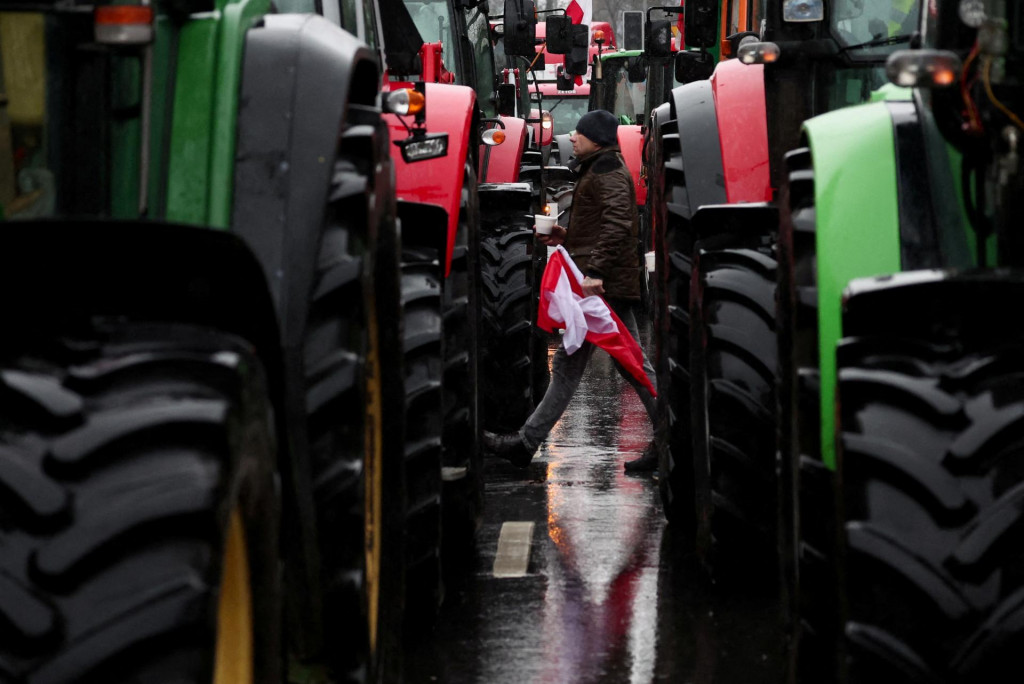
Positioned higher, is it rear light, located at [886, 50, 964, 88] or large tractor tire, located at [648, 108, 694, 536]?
rear light, located at [886, 50, 964, 88]

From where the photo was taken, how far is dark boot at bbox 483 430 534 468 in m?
8.35

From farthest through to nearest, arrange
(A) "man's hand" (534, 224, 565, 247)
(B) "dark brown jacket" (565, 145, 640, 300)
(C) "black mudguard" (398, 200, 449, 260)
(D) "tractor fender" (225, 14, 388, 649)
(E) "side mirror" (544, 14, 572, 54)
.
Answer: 1. (E) "side mirror" (544, 14, 572, 54)
2. (A) "man's hand" (534, 224, 565, 247)
3. (B) "dark brown jacket" (565, 145, 640, 300)
4. (C) "black mudguard" (398, 200, 449, 260)
5. (D) "tractor fender" (225, 14, 388, 649)

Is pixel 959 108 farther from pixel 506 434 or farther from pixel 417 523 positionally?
pixel 506 434

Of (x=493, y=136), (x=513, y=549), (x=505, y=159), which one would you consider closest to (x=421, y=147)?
(x=513, y=549)

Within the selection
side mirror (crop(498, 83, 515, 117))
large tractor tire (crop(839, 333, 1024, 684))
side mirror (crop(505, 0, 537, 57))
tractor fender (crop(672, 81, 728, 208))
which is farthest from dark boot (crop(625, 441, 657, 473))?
side mirror (crop(498, 83, 515, 117))

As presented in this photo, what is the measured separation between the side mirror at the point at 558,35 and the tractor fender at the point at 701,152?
Result: 249 inches

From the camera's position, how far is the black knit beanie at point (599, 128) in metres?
8.75

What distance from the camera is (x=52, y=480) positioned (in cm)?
204

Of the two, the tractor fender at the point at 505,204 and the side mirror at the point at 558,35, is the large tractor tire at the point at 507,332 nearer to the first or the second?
the tractor fender at the point at 505,204

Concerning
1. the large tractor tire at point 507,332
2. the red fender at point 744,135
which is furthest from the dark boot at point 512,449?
the red fender at point 744,135

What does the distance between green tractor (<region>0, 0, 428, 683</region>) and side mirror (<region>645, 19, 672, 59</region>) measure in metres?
5.91

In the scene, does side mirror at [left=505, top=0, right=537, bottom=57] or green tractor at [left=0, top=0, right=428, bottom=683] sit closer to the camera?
green tractor at [left=0, top=0, right=428, bottom=683]

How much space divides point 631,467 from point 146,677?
642cm

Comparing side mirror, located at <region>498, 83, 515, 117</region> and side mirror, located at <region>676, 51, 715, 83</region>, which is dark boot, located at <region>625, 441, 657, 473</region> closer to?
side mirror, located at <region>676, 51, 715, 83</region>
